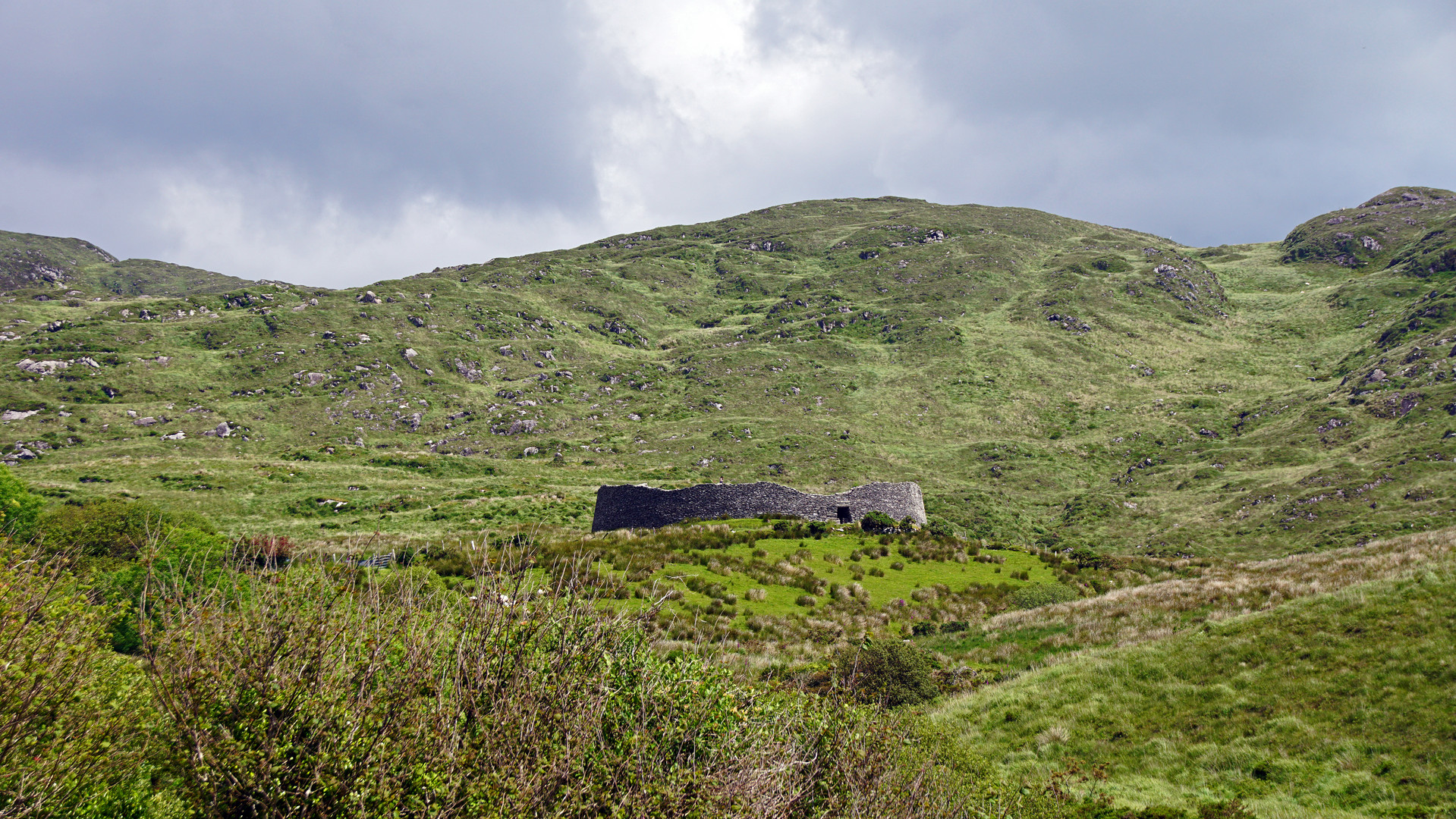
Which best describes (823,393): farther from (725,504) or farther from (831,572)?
(831,572)

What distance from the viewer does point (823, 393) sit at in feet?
342

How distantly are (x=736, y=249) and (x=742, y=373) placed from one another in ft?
297

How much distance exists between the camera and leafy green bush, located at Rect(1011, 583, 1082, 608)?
2598 cm

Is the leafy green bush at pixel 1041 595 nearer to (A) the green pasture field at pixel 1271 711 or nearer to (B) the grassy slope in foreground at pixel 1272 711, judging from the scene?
(A) the green pasture field at pixel 1271 711

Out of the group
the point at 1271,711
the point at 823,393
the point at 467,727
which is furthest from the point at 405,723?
the point at 823,393

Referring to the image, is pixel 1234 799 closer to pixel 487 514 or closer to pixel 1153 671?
pixel 1153 671

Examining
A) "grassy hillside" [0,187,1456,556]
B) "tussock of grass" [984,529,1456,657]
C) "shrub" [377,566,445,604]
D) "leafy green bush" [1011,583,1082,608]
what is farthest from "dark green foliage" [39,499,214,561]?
"leafy green bush" [1011,583,1082,608]

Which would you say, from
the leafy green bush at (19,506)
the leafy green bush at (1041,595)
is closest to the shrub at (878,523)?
the leafy green bush at (1041,595)

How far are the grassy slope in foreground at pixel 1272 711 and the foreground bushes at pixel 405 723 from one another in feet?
12.8

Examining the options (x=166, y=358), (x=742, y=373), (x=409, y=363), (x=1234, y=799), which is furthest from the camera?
(x=742, y=373)

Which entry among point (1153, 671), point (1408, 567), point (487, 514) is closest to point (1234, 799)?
point (1153, 671)

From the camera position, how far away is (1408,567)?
16578 mm

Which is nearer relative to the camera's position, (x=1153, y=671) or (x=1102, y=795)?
(x=1102, y=795)

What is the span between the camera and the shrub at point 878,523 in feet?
120
